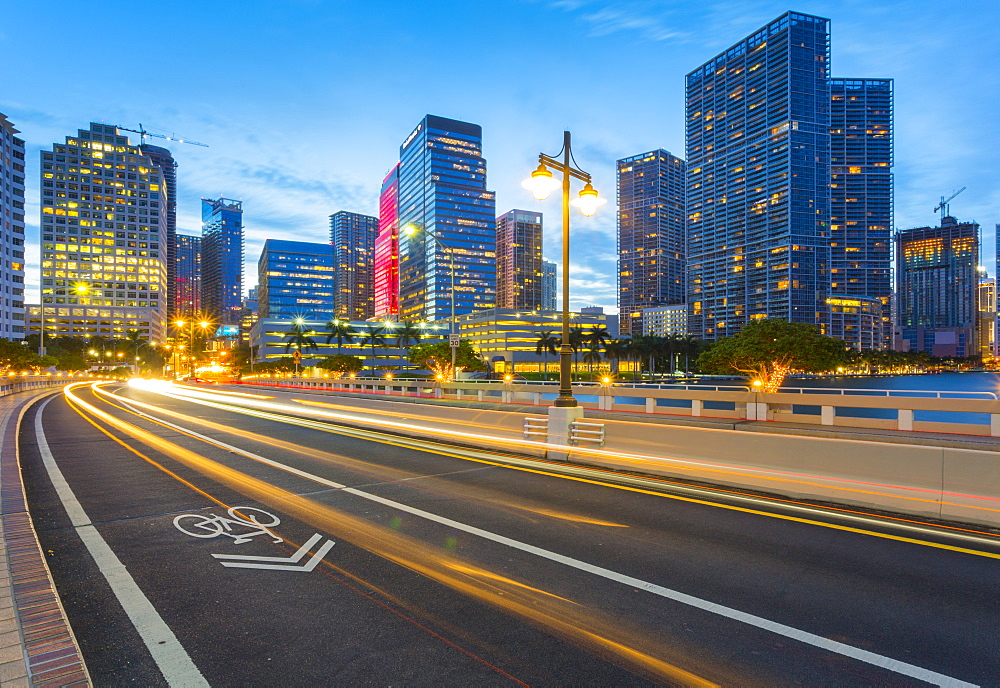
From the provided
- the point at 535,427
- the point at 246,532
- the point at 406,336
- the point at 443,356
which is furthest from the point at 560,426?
the point at 406,336

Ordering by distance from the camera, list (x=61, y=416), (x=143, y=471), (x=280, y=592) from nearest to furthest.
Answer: (x=280, y=592) → (x=143, y=471) → (x=61, y=416)

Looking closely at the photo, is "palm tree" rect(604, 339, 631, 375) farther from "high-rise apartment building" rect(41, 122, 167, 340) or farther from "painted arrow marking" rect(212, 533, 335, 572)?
"high-rise apartment building" rect(41, 122, 167, 340)

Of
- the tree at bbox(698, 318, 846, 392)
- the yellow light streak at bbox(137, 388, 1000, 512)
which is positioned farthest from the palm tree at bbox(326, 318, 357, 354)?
the yellow light streak at bbox(137, 388, 1000, 512)

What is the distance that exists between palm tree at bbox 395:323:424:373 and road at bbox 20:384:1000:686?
138503 mm

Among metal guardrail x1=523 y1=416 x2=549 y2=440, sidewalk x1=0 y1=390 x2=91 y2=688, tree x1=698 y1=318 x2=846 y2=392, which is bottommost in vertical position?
sidewalk x1=0 y1=390 x2=91 y2=688

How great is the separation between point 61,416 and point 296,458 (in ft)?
65.0

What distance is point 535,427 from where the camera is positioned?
1381 centimetres

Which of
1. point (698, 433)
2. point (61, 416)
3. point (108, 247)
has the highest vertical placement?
point (108, 247)

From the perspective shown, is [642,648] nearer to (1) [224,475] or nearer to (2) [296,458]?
(1) [224,475]

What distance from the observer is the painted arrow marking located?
586 centimetres

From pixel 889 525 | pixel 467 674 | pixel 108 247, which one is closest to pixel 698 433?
pixel 889 525

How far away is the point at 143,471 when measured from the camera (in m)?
11.5

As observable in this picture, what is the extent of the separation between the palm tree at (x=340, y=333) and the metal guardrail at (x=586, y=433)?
13146 centimetres

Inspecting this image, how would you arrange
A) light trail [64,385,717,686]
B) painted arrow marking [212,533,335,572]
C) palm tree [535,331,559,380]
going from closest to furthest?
light trail [64,385,717,686] → painted arrow marking [212,533,335,572] → palm tree [535,331,559,380]
